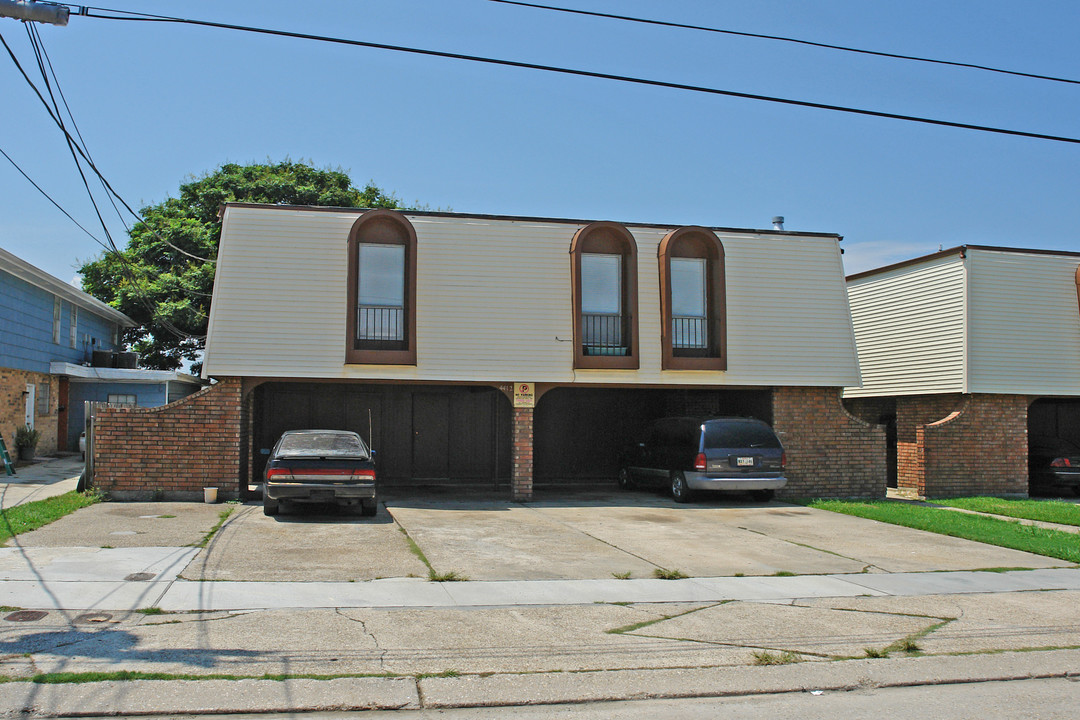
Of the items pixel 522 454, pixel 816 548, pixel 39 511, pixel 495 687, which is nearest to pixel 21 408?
pixel 39 511

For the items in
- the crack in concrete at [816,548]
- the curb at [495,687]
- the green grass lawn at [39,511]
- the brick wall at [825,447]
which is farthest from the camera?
the brick wall at [825,447]

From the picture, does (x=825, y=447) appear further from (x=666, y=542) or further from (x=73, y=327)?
(x=73, y=327)

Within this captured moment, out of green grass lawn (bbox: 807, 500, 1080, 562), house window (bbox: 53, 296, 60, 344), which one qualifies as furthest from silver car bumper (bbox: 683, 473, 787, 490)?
house window (bbox: 53, 296, 60, 344)

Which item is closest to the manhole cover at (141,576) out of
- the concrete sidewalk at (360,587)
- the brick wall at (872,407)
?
the concrete sidewalk at (360,587)

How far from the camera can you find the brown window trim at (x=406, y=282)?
55.5ft

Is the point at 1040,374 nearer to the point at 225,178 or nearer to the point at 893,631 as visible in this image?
the point at 893,631

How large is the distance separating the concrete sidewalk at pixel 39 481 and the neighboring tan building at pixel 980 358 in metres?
17.5

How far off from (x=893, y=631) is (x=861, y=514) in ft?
27.9

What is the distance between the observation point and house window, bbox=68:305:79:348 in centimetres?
2648

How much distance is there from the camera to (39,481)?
18.1 metres

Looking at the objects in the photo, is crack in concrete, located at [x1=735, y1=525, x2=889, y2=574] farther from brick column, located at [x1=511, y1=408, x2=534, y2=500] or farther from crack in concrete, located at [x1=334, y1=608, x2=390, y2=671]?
crack in concrete, located at [x1=334, y1=608, x2=390, y2=671]

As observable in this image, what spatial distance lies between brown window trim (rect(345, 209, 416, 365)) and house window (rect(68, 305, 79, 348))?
45.8 feet

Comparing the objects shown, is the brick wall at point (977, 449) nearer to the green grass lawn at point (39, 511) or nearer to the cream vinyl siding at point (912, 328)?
the cream vinyl siding at point (912, 328)

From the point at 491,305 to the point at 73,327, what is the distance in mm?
16123
